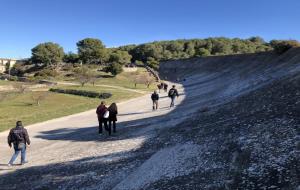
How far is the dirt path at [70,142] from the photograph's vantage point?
794 inches

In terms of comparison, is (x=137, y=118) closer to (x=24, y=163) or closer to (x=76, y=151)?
(x=76, y=151)

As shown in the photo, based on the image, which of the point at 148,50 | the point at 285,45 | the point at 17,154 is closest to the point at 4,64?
the point at 148,50

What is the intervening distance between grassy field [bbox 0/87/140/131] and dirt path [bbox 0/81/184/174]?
254 cm

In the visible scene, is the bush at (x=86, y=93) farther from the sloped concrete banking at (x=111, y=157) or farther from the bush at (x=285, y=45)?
the bush at (x=285, y=45)

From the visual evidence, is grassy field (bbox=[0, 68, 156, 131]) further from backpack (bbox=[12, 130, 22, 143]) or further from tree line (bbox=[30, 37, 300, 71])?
tree line (bbox=[30, 37, 300, 71])

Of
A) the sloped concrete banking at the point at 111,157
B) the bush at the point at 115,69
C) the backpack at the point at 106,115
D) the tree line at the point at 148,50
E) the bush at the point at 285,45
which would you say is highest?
the tree line at the point at 148,50

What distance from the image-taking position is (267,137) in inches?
633

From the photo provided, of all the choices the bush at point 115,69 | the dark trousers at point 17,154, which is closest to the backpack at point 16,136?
the dark trousers at point 17,154

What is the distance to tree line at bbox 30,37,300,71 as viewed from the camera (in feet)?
417

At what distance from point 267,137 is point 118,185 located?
576 centimetres

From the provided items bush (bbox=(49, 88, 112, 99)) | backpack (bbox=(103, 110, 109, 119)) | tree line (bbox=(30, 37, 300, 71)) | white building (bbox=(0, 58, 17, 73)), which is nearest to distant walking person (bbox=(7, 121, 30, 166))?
backpack (bbox=(103, 110, 109, 119))

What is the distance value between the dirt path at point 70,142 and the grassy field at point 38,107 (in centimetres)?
254

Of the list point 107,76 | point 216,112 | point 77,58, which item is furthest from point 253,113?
point 77,58

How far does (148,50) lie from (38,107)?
109m
